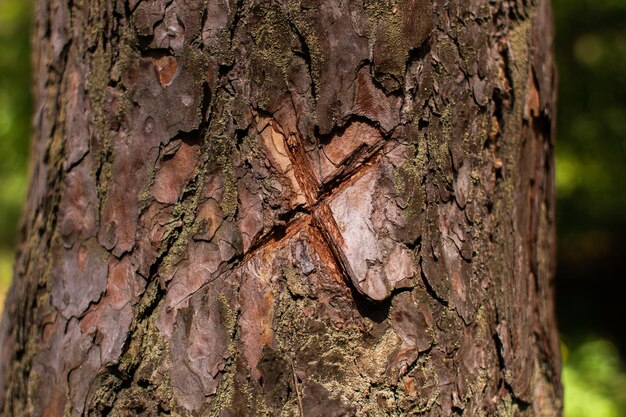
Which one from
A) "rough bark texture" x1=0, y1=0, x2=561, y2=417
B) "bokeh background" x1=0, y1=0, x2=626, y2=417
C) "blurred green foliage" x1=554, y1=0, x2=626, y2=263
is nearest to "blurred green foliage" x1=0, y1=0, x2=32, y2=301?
"bokeh background" x1=0, y1=0, x2=626, y2=417

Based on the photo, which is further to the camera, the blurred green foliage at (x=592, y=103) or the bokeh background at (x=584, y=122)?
the blurred green foliage at (x=592, y=103)

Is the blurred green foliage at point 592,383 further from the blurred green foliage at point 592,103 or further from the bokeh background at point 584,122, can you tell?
the blurred green foliage at point 592,103

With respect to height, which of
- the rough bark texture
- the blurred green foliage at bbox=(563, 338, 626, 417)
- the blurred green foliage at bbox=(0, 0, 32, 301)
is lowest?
the rough bark texture

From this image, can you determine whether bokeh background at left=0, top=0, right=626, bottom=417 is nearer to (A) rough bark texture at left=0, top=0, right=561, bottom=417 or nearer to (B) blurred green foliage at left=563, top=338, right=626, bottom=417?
(B) blurred green foliage at left=563, top=338, right=626, bottom=417

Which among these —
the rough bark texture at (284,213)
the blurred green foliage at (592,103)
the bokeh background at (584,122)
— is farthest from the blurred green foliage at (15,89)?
the blurred green foliage at (592,103)

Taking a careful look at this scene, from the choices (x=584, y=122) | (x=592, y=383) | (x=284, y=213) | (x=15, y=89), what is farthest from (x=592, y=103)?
(x=15, y=89)

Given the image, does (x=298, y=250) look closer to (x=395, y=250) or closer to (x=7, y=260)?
(x=395, y=250)

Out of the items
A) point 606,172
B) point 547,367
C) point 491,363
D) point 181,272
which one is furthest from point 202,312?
point 606,172

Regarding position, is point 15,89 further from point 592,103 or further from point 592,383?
point 592,383
